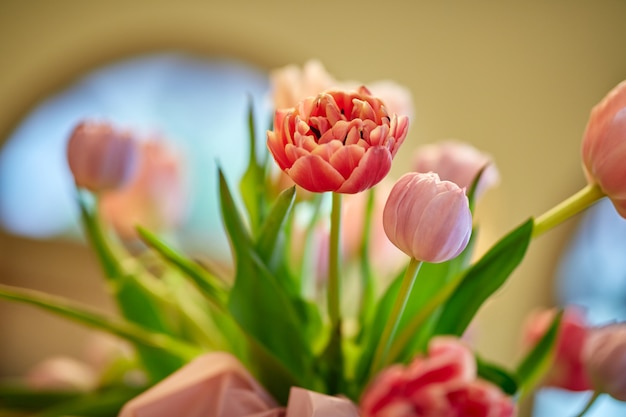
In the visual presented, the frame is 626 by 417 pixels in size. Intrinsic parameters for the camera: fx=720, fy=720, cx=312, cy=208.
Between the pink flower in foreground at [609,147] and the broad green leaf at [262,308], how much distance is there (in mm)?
145

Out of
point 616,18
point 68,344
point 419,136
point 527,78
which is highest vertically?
point 616,18

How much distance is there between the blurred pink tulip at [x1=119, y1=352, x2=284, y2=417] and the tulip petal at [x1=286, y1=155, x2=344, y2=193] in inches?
4.6

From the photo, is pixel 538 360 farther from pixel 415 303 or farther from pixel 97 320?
pixel 97 320

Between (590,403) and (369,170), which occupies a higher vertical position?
(369,170)

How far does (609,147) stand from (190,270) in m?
0.19

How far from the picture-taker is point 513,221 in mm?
2104

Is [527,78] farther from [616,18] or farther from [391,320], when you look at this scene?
[391,320]

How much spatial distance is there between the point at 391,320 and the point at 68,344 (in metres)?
1.98

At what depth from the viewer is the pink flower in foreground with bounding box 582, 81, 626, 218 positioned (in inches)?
11.0

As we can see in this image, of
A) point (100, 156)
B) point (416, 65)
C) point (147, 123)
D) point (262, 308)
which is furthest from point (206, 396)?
point (147, 123)

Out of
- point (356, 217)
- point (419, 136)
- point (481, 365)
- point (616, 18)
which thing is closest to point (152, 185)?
point (356, 217)

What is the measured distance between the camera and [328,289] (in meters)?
0.32

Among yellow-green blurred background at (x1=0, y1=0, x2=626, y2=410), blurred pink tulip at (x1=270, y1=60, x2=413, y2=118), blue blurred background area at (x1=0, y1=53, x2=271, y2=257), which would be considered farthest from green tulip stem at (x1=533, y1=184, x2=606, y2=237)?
blue blurred background area at (x1=0, y1=53, x2=271, y2=257)

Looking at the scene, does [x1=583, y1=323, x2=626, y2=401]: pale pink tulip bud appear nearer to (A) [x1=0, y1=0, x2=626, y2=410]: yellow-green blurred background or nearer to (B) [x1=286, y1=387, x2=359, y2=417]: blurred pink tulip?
(B) [x1=286, y1=387, x2=359, y2=417]: blurred pink tulip
